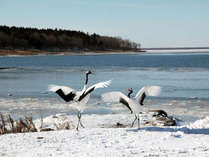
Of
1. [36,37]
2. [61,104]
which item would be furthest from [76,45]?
[61,104]

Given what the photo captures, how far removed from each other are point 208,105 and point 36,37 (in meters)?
148

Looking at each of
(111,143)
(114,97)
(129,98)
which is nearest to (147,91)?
(129,98)

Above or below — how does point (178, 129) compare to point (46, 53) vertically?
below

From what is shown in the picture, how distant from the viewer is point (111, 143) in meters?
6.70

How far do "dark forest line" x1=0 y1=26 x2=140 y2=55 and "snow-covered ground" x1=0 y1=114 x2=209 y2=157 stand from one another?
13163 centimetres

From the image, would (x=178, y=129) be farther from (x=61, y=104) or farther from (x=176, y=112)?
(x=61, y=104)

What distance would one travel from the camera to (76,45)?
17325cm

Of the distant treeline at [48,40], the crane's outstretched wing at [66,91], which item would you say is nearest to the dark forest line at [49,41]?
the distant treeline at [48,40]

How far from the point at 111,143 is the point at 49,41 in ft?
517

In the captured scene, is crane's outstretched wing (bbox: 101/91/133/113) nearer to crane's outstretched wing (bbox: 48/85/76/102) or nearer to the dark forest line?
crane's outstretched wing (bbox: 48/85/76/102)

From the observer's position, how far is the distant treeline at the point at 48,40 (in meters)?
147

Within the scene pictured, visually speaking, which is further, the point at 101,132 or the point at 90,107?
the point at 90,107

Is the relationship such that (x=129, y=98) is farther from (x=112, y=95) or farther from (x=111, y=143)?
(x=111, y=143)

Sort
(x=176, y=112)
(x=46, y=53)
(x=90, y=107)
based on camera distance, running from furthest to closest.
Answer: (x=46, y=53), (x=90, y=107), (x=176, y=112)
